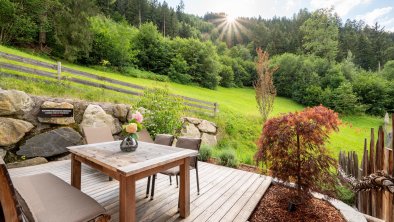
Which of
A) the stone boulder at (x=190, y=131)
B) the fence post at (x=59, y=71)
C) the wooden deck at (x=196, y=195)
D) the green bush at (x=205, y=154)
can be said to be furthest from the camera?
the stone boulder at (x=190, y=131)

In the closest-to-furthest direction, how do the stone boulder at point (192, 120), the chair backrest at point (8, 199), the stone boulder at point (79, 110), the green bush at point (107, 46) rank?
the chair backrest at point (8, 199) < the stone boulder at point (79, 110) < the stone boulder at point (192, 120) < the green bush at point (107, 46)

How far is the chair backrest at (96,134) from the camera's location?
3.36 meters

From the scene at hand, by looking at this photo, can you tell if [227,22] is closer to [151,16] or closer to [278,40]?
[278,40]

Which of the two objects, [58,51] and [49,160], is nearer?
[49,160]

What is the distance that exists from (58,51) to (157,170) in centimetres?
1744

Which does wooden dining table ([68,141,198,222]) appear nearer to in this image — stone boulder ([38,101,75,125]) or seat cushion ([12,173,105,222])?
seat cushion ([12,173,105,222])

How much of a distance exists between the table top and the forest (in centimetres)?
1039

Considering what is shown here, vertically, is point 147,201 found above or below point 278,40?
below

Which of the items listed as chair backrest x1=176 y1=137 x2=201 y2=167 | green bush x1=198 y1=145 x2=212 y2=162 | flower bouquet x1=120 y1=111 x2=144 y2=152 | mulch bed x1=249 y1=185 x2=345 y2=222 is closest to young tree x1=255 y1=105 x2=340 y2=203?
mulch bed x1=249 y1=185 x2=345 y2=222

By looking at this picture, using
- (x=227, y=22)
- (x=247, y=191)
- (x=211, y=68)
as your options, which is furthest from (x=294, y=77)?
(x=227, y=22)

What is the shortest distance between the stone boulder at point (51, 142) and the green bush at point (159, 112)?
161 centimetres

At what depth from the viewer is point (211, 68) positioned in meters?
22.0

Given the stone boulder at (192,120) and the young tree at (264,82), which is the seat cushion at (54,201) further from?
the young tree at (264,82)

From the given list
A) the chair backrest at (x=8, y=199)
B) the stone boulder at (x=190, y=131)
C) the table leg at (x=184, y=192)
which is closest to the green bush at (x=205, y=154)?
the stone boulder at (x=190, y=131)
